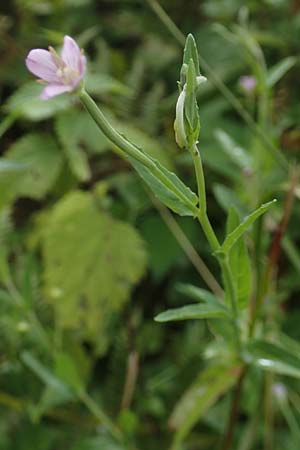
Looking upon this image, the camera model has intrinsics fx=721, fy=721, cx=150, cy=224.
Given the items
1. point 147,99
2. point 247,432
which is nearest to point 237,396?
point 247,432

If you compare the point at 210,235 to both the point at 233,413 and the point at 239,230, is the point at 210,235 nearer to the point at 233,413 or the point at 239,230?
the point at 239,230

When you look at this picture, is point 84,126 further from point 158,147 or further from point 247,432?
point 247,432

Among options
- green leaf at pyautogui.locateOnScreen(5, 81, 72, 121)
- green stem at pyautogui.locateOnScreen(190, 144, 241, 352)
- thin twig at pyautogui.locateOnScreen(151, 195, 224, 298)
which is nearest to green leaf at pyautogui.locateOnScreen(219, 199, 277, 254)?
green stem at pyautogui.locateOnScreen(190, 144, 241, 352)

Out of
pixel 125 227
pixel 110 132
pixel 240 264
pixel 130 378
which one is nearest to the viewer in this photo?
pixel 110 132

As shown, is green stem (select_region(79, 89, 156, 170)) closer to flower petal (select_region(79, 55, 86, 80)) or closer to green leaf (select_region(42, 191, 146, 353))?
flower petal (select_region(79, 55, 86, 80))

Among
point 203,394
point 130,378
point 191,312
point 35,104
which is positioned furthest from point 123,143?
point 35,104
